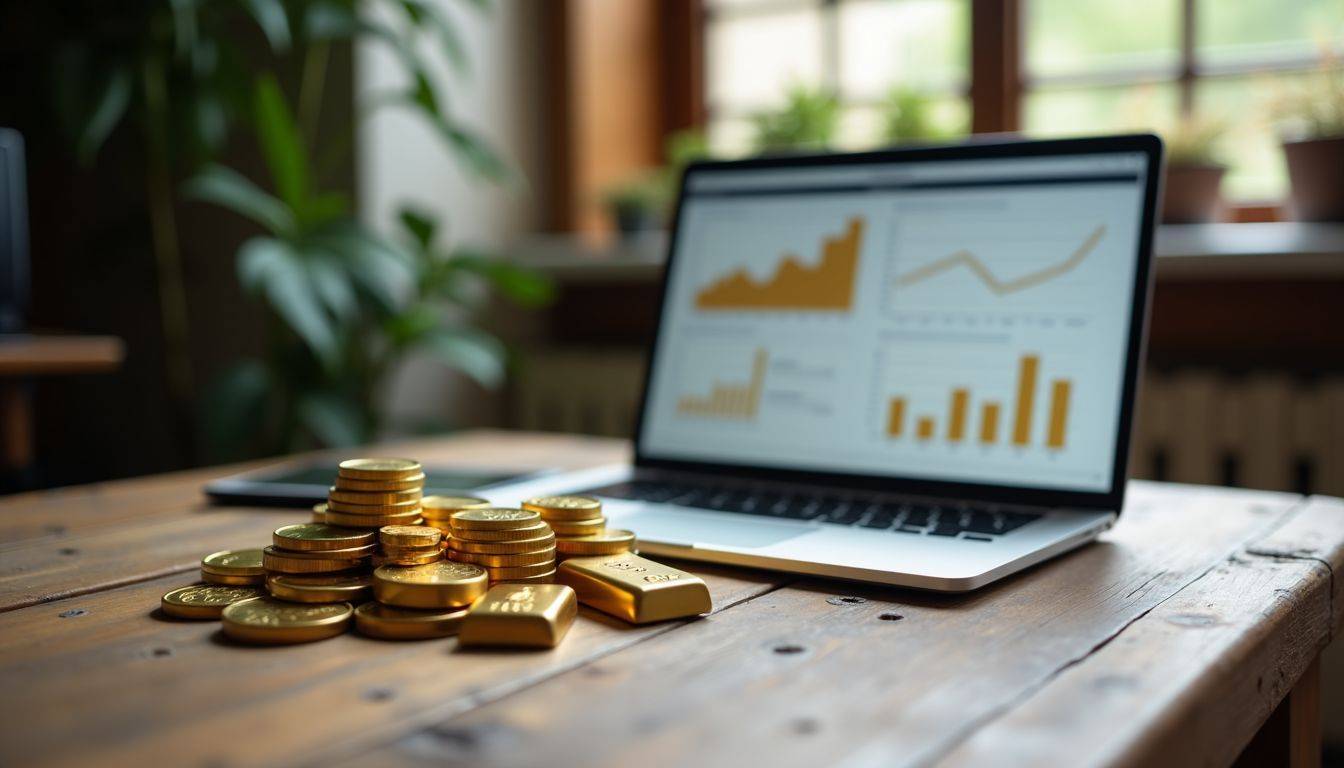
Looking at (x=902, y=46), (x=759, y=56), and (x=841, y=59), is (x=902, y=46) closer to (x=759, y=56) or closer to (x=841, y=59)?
(x=841, y=59)

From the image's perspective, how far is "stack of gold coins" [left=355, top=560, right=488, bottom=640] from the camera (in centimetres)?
58

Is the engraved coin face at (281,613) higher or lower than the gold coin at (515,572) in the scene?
lower

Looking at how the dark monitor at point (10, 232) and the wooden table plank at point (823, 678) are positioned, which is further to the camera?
the dark monitor at point (10, 232)

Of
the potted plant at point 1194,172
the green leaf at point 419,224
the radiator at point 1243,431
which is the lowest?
the radiator at point 1243,431

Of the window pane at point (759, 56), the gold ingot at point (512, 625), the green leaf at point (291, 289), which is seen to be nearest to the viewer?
the gold ingot at point (512, 625)

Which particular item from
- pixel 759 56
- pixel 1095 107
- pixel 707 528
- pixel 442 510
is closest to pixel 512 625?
pixel 442 510

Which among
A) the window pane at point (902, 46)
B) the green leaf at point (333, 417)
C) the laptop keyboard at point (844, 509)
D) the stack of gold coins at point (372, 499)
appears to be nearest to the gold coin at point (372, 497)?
the stack of gold coins at point (372, 499)

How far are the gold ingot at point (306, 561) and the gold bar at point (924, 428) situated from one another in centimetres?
47

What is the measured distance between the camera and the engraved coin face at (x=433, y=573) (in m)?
0.60

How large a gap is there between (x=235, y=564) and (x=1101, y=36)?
7.12ft

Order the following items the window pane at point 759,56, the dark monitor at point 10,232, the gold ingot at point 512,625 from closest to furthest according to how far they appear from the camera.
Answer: the gold ingot at point 512,625, the dark monitor at point 10,232, the window pane at point 759,56

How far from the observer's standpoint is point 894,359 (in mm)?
966

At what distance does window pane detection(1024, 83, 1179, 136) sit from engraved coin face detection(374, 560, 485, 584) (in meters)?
1.91

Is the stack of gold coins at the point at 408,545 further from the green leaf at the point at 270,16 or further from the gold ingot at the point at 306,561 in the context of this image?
the green leaf at the point at 270,16
